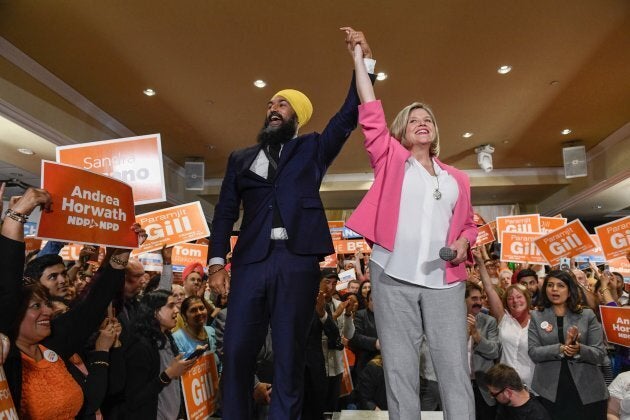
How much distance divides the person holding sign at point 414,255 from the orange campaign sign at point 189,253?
4.95 meters

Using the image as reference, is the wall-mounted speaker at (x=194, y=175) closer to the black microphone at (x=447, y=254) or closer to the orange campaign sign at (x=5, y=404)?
the orange campaign sign at (x=5, y=404)

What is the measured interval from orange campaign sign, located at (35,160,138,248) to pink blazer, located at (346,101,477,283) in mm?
1088

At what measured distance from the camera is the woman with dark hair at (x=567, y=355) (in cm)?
315

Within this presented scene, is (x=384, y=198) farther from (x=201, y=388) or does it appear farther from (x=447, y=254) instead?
(x=201, y=388)

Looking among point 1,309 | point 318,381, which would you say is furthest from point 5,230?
point 318,381

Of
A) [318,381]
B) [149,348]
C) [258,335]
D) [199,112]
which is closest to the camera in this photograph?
[258,335]

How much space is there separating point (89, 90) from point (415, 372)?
720cm

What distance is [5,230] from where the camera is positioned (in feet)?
5.59

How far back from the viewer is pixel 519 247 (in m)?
6.26

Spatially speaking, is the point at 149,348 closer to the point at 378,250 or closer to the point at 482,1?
the point at 378,250

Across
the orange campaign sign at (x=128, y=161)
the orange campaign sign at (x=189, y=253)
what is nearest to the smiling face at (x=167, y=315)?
the orange campaign sign at (x=128, y=161)

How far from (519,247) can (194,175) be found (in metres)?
6.81

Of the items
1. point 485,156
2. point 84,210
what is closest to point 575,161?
point 485,156

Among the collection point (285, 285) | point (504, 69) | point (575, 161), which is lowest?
point (285, 285)
